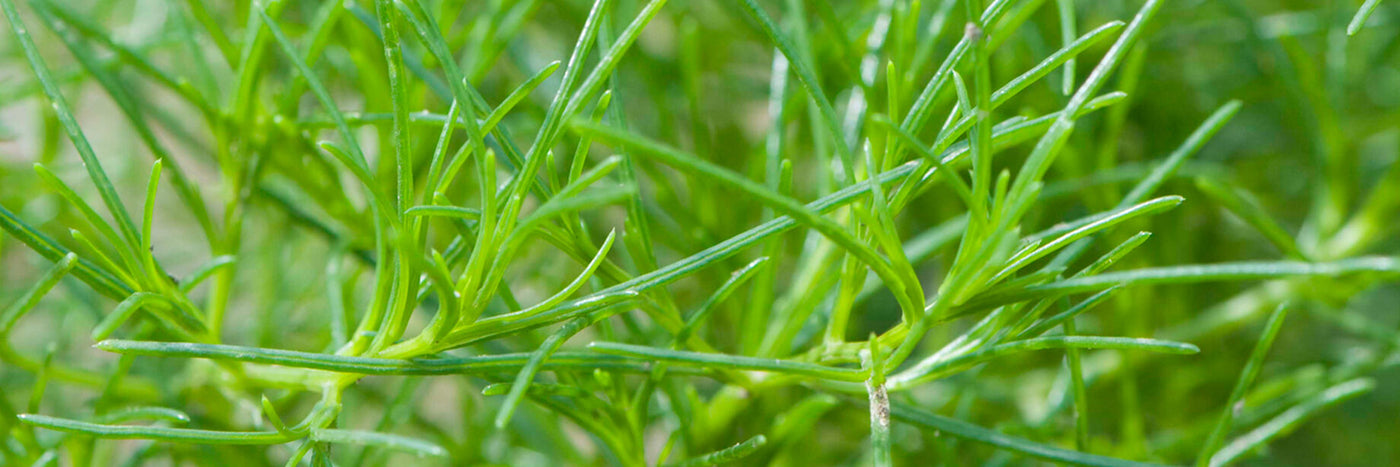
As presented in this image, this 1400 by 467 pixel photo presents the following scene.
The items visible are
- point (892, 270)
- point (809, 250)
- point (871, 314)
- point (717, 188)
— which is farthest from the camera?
point (871, 314)

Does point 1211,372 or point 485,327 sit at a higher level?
point 1211,372

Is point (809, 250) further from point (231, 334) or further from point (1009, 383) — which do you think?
point (231, 334)

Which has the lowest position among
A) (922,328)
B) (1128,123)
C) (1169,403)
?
(922,328)

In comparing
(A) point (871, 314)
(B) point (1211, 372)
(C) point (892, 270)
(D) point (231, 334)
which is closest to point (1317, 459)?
(B) point (1211, 372)

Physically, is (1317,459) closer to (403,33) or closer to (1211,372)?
(1211,372)

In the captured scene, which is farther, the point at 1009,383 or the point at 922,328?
the point at 1009,383

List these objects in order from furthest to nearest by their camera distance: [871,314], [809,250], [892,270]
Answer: [871,314] → [809,250] → [892,270]
